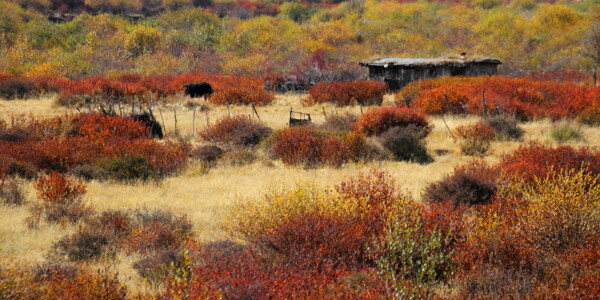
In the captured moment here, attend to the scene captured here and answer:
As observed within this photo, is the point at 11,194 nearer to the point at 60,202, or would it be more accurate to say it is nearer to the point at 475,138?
the point at 60,202

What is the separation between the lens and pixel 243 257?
20.4 feet

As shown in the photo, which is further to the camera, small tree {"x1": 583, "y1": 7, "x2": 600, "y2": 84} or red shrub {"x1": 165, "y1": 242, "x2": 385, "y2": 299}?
small tree {"x1": 583, "y1": 7, "x2": 600, "y2": 84}

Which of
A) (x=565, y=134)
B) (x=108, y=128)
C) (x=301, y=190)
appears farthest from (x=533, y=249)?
(x=108, y=128)

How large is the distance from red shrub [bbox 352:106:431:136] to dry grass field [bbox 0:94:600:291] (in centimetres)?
67

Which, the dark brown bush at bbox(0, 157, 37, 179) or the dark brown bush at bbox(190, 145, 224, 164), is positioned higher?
the dark brown bush at bbox(0, 157, 37, 179)

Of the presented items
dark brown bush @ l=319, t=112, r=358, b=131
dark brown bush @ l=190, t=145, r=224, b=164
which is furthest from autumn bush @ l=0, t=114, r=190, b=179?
dark brown bush @ l=319, t=112, r=358, b=131

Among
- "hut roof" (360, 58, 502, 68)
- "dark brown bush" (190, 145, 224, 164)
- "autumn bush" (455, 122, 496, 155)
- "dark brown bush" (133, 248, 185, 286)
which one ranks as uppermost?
"dark brown bush" (133, 248, 185, 286)

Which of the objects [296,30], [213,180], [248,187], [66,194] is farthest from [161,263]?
[296,30]

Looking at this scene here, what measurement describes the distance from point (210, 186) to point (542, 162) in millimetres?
6291

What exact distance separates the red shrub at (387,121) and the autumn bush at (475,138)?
2.98 feet

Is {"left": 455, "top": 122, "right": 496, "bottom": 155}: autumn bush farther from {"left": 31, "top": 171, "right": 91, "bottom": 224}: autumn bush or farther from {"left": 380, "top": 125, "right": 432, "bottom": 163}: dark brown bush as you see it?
{"left": 31, "top": 171, "right": 91, "bottom": 224}: autumn bush

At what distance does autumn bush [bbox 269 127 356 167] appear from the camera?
13.5 m

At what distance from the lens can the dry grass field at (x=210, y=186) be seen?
7.81m

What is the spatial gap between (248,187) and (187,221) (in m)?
2.68
